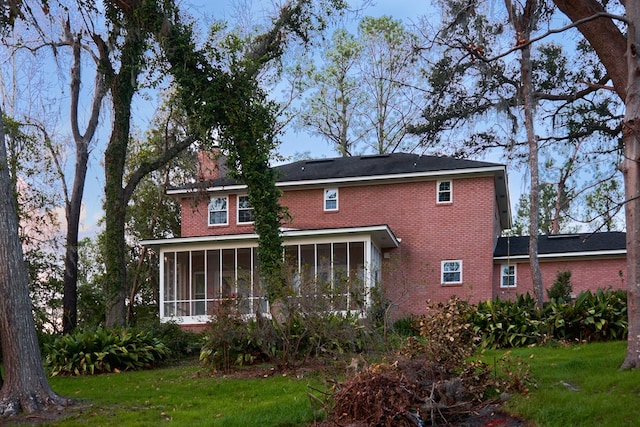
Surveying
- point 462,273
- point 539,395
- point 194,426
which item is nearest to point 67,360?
point 194,426

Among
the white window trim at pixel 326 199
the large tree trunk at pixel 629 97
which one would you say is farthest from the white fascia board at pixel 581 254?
the large tree trunk at pixel 629 97

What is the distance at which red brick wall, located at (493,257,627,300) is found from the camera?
2284 cm

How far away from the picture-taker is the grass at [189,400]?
8.60m

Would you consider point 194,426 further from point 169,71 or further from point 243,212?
point 243,212

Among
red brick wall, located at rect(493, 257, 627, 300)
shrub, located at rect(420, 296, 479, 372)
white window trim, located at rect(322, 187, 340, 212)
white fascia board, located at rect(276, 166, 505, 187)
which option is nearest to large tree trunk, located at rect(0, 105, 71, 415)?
Answer: shrub, located at rect(420, 296, 479, 372)

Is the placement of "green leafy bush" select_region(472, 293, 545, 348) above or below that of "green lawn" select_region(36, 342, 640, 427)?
above

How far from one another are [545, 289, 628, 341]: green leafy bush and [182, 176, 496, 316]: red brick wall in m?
7.95

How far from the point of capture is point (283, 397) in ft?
32.1

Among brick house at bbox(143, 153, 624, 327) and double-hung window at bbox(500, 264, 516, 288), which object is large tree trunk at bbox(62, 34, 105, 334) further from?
double-hung window at bbox(500, 264, 516, 288)

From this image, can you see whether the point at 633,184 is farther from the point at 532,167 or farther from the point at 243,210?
the point at 243,210

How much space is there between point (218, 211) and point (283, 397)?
16.8 meters

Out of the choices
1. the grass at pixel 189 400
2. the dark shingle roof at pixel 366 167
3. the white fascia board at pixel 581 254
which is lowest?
the grass at pixel 189 400

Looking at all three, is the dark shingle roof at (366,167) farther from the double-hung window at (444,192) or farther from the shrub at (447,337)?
the shrub at (447,337)

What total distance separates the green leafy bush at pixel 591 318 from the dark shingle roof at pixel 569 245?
789cm
